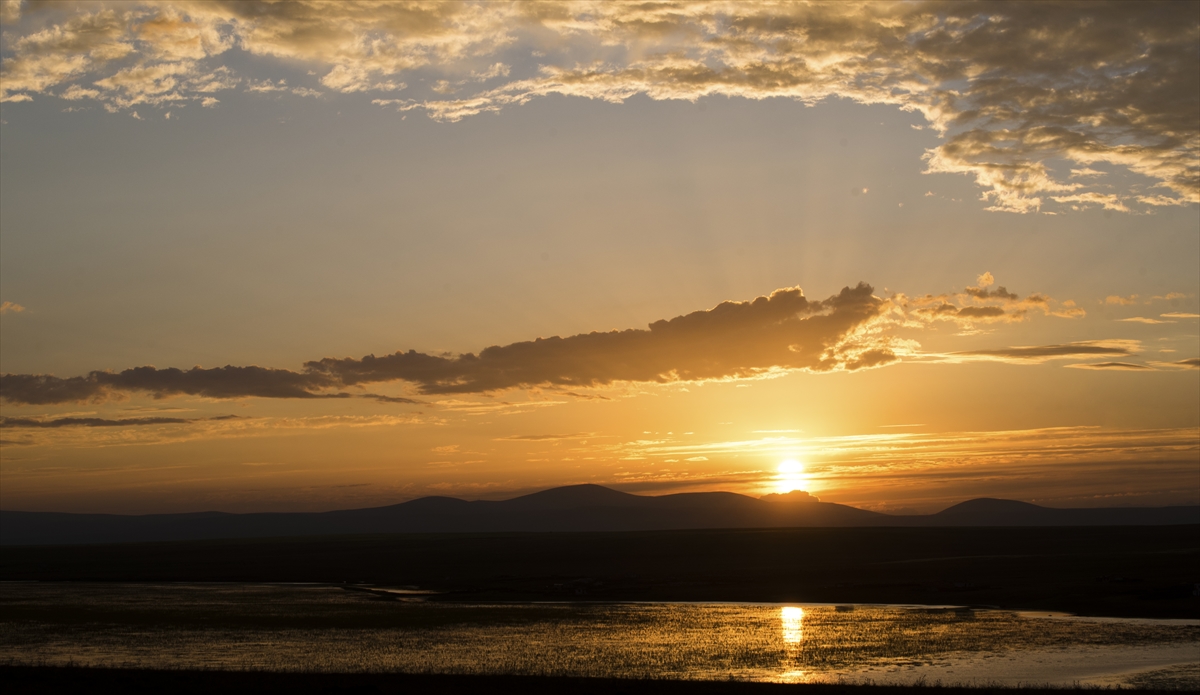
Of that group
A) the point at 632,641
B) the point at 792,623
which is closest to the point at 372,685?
the point at 632,641

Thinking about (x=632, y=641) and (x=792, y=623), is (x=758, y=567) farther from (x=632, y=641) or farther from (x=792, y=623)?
(x=632, y=641)

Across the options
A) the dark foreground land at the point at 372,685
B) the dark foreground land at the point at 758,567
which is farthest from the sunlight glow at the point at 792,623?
the dark foreground land at the point at 372,685

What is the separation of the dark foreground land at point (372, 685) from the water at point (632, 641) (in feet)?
9.31

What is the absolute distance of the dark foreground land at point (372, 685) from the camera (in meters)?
29.2

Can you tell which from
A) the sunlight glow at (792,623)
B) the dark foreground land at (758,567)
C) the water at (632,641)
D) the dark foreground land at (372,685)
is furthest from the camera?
the dark foreground land at (758,567)

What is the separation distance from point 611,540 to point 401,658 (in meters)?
108

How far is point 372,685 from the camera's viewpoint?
3033cm

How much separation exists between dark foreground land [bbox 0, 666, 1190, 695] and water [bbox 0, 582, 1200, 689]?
2.84m

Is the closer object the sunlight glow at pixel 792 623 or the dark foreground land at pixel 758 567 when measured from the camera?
the sunlight glow at pixel 792 623

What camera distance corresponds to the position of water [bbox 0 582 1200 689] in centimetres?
3472

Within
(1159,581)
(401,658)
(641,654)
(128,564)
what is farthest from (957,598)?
(128,564)

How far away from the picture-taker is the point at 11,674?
31.5 metres

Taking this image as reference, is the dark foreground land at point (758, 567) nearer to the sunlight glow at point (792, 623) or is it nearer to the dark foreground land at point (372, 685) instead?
the sunlight glow at point (792, 623)

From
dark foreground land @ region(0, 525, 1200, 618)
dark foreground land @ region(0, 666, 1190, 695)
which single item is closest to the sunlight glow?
dark foreground land @ region(0, 525, 1200, 618)
